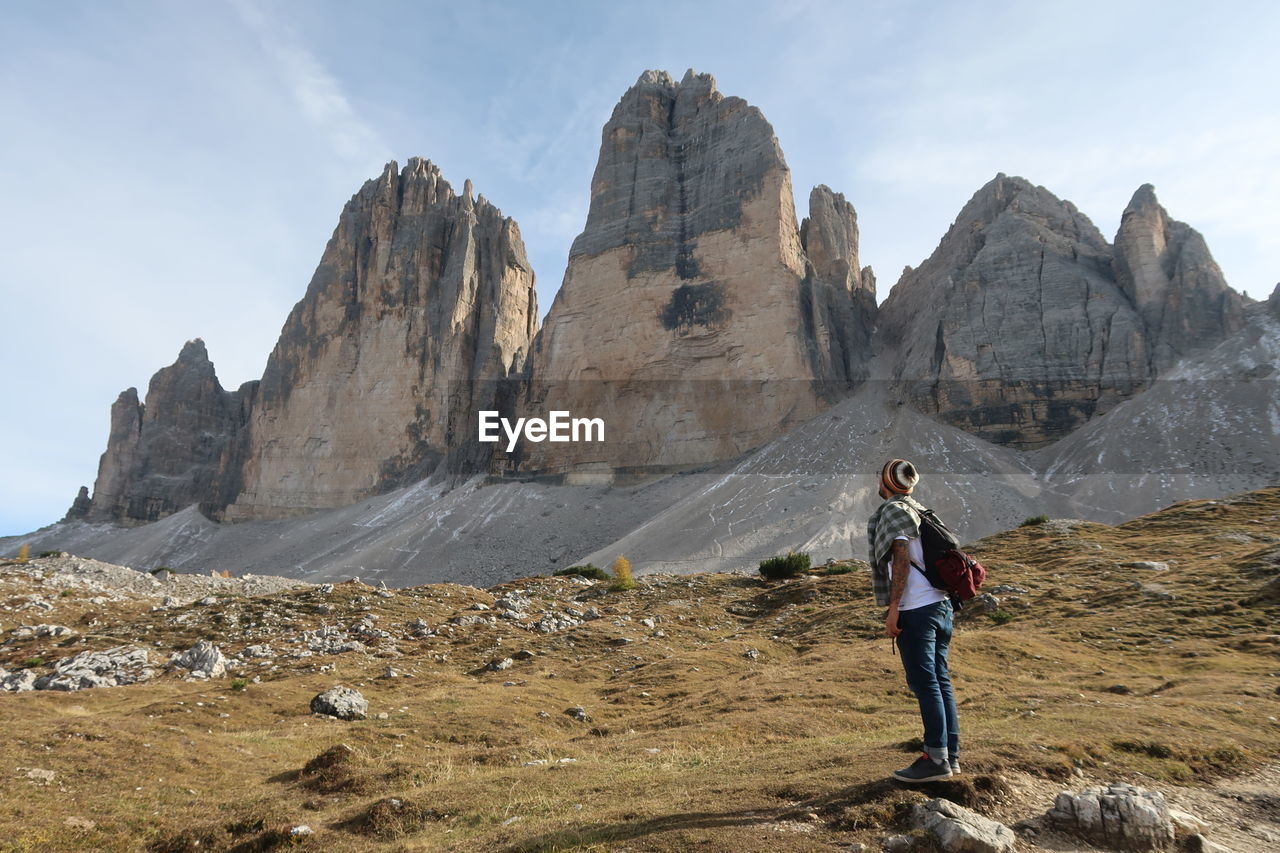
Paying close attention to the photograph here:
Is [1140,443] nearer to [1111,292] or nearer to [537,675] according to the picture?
[1111,292]

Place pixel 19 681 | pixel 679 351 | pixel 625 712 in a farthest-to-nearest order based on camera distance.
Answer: pixel 679 351
pixel 19 681
pixel 625 712

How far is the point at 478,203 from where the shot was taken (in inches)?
3836

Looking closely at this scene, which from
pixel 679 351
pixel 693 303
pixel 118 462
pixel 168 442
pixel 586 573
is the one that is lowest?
pixel 586 573

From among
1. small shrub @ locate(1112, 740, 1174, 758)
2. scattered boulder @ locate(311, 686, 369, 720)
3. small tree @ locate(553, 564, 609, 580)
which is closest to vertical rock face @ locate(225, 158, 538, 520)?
small tree @ locate(553, 564, 609, 580)

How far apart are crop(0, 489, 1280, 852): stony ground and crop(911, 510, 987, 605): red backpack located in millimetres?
1290

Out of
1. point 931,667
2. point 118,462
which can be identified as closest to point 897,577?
point 931,667

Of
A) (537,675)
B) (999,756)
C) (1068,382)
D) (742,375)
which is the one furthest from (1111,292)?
(999,756)

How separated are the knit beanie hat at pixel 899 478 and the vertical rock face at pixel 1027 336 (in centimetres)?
5889

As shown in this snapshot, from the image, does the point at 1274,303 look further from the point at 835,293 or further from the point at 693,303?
the point at 693,303

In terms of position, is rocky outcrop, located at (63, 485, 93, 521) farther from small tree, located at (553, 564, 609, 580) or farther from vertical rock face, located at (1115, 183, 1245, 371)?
vertical rock face, located at (1115, 183, 1245, 371)

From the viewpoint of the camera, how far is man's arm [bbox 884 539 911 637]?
5.84 metres

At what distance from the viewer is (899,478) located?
6.42 meters

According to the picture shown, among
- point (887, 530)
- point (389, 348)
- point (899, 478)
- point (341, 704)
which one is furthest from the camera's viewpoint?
point (389, 348)

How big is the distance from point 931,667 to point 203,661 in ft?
47.5
